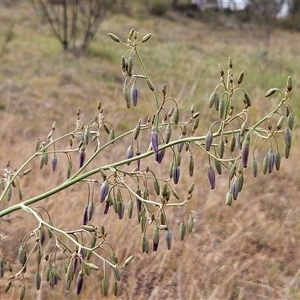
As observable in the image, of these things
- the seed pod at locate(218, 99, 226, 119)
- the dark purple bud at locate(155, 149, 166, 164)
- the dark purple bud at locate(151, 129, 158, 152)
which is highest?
the seed pod at locate(218, 99, 226, 119)

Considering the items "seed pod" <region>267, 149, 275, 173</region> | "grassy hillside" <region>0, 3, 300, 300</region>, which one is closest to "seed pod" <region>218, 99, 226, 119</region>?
"seed pod" <region>267, 149, 275, 173</region>

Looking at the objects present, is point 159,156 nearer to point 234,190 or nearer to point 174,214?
point 234,190

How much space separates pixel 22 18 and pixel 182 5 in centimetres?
1186

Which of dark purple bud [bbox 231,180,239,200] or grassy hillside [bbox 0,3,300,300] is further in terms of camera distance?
grassy hillside [bbox 0,3,300,300]

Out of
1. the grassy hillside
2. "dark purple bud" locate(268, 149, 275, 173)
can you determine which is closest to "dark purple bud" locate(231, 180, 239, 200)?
"dark purple bud" locate(268, 149, 275, 173)

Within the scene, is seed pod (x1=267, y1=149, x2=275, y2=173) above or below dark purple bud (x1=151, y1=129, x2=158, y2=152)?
below

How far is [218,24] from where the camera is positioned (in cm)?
2112

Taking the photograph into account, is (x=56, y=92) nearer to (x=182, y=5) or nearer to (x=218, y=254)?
(x=218, y=254)

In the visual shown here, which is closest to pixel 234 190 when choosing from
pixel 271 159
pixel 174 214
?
pixel 271 159

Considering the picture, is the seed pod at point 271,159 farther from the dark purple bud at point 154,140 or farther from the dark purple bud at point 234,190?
the dark purple bud at point 154,140

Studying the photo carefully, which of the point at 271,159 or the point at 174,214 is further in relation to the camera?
the point at 174,214

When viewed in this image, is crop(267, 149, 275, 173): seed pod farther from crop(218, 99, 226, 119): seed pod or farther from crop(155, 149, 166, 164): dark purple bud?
crop(155, 149, 166, 164): dark purple bud

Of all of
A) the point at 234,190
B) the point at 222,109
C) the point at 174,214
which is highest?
the point at 222,109

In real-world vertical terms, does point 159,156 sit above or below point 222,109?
below
